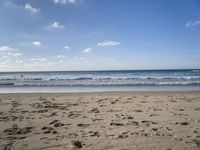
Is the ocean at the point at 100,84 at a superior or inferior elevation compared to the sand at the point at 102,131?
inferior

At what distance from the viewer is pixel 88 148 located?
3.63 meters

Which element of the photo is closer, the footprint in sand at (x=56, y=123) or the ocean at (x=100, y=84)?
the footprint in sand at (x=56, y=123)

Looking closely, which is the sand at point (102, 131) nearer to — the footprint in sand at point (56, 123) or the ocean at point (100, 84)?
the footprint in sand at point (56, 123)

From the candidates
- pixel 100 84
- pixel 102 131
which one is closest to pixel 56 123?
pixel 102 131

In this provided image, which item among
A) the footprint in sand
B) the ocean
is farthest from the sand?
the ocean

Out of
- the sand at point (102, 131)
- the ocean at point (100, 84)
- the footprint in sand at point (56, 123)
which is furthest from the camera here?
the ocean at point (100, 84)

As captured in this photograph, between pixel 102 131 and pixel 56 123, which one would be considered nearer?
pixel 102 131

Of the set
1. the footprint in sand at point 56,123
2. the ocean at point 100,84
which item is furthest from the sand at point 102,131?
the ocean at point 100,84

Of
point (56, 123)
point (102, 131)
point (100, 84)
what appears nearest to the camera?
point (102, 131)

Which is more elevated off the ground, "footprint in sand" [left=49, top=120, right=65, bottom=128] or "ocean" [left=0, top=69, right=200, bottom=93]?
"footprint in sand" [left=49, top=120, right=65, bottom=128]

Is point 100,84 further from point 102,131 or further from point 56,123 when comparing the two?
point 102,131

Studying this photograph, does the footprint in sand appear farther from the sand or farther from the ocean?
the ocean

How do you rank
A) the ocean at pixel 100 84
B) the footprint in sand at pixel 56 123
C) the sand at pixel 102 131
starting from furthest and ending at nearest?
the ocean at pixel 100 84, the footprint in sand at pixel 56 123, the sand at pixel 102 131

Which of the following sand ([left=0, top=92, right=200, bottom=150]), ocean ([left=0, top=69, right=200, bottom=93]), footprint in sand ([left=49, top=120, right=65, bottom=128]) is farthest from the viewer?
ocean ([left=0, top=69, right=200, bottom=93])
